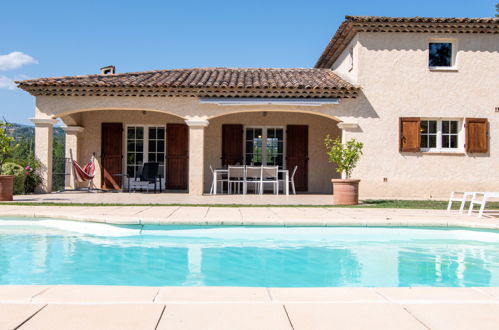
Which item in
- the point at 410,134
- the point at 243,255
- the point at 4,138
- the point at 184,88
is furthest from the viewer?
the point at 410,134

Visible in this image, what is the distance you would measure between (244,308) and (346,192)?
761 centimetres

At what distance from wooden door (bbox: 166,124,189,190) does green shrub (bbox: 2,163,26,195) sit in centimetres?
428

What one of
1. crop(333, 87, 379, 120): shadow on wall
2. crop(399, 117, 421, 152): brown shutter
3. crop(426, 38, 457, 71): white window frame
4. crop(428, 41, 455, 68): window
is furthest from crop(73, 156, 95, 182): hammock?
crop(428, 41, 455, 68): window

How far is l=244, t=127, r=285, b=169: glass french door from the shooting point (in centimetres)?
1428

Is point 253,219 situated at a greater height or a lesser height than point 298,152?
lesser

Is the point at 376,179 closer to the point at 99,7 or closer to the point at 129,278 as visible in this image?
the point at 129,278

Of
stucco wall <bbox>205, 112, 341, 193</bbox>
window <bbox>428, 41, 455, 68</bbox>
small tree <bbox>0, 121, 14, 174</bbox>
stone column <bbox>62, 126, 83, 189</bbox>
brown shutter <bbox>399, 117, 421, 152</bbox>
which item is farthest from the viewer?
stucco wall <bbox>205, 112, 341, 193</bbox>

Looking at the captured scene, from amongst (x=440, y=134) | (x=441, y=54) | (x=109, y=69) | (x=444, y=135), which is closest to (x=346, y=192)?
(x=440, y=134)

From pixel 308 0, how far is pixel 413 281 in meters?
12.3

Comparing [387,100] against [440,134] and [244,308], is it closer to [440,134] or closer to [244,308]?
[440,134]

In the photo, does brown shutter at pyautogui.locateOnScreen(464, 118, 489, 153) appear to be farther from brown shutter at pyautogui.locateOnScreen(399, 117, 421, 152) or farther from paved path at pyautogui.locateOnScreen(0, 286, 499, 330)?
paved path at pyautogui.locateOnScreen(0, 286, 499, 330)

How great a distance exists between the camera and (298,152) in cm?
1402

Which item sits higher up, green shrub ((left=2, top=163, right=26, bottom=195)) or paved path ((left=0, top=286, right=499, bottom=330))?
green shrub ((left=2, top=163, right=26, bottom=195))

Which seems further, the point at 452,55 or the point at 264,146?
the point at 264,146
